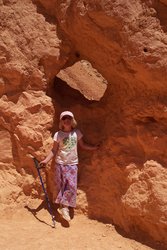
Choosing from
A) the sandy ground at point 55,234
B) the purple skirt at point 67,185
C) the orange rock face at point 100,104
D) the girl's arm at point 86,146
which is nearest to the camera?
the sandy ground at point 55,234

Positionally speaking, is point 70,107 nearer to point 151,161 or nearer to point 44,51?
point 44,51

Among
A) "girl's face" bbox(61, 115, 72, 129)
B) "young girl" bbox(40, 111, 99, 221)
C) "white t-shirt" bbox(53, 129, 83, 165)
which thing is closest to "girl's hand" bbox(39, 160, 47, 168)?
"young girl" bbox(40, 111, 99, 221)

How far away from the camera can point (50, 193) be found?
407 centimetres

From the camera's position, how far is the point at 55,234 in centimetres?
356

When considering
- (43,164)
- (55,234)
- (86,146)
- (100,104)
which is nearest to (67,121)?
(86,146)

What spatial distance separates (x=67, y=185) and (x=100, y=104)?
1097 millimetres

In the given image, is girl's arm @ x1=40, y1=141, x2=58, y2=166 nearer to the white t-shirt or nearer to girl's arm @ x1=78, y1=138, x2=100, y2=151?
the white t-shirt

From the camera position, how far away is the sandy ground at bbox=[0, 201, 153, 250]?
337 cm

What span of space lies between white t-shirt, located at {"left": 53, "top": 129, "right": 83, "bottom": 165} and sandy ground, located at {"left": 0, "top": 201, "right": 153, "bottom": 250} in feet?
1.99

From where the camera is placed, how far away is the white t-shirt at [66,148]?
152 inches

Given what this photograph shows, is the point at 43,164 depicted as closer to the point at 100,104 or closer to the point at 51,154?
the point at 51,154

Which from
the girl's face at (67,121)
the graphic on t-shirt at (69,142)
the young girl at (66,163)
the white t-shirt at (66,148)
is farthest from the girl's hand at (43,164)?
the girl's face at (67,121)

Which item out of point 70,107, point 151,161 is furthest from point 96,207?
point 70,107

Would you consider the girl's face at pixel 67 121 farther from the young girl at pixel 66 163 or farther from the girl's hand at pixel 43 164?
the girl's hand at pixel 43 164
